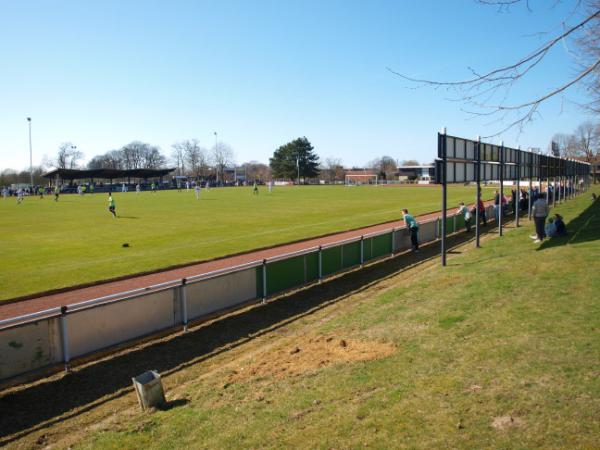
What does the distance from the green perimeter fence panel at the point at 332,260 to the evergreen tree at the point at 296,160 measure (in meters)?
113

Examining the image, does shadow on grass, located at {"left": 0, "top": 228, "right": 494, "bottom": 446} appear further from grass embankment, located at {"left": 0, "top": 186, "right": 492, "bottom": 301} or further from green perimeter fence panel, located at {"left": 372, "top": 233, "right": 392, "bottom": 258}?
grass embankment, located at {"left": 0, "top": 186, "right": 492, "bottom": 301}

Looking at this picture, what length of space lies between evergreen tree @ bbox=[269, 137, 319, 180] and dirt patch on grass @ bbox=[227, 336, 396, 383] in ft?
393

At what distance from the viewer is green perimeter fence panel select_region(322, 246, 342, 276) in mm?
14797

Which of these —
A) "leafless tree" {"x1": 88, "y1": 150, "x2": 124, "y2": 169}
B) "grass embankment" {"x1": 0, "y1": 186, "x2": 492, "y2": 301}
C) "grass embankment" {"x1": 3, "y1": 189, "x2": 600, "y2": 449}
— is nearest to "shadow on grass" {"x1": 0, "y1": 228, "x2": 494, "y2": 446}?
"grass embankment" {"x1": 3, "y1": 189, "x2": 600, "y2": 449}

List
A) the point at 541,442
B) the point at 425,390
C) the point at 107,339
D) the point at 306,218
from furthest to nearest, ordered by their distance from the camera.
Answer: the point at 306,218, the point at 107,339, the point at 425,390, the point at 541,442

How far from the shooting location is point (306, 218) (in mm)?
32750

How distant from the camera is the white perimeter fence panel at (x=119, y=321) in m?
8.41

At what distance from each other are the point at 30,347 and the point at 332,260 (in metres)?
9.09

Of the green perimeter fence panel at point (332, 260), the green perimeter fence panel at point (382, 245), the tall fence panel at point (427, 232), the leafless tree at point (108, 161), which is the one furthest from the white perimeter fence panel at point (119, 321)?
the leafless tree at point (108, 161)

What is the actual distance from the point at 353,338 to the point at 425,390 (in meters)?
2.89

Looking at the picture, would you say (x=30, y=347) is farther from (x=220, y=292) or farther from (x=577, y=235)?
(x=577, y=235)

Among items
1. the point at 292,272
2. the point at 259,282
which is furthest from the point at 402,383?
the point at 292,272

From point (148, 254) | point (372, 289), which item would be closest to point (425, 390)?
point (372, 289)

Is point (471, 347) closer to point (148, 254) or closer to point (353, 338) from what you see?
point (353, 338)
